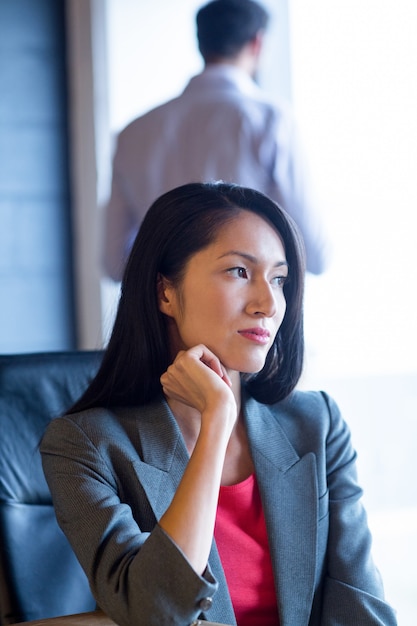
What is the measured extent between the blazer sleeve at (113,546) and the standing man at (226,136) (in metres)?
1.01

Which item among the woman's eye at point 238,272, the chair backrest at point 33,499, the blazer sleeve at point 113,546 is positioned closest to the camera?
the blazer sleeve at point 113,546

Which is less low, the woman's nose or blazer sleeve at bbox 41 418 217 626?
the woman's nose

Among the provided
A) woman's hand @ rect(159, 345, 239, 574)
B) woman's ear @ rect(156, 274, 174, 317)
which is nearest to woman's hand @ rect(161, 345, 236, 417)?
woman's hand @ rect(159, 345, 239, 574)

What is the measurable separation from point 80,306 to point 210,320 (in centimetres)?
190

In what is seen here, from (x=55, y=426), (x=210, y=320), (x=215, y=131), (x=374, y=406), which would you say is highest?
(x=215, y=131)

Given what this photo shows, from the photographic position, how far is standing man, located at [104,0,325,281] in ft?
7.21

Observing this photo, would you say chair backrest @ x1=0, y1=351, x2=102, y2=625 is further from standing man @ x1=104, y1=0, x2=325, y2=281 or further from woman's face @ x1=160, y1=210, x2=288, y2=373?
standing man @ x1=104, y1=0, x2=325, y2=281

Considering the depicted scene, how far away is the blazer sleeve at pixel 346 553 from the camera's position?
1.37m

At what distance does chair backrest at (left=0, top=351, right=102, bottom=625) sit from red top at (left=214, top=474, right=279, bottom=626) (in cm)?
35

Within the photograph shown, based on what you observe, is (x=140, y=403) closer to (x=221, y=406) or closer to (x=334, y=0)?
(x=221, y=406)

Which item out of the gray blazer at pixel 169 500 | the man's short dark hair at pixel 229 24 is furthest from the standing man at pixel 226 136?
the gray blazer at pixel 169 500

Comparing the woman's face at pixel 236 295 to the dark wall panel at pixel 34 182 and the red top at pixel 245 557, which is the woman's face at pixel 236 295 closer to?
the red top at pixel 245 557

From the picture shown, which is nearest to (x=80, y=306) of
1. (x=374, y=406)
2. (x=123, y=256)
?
(x=123, y=256)

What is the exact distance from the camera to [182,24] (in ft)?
9.94
